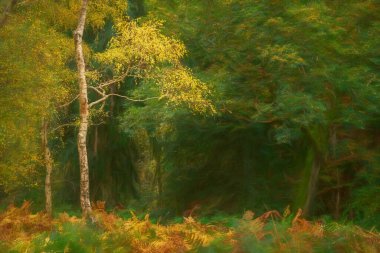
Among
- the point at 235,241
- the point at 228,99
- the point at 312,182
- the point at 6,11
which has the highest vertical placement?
the point at 6,11

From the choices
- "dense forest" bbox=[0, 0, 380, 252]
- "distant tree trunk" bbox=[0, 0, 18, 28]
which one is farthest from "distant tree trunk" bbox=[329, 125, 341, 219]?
"distant tree trunk" bbox=[0, 0, 18, 28]

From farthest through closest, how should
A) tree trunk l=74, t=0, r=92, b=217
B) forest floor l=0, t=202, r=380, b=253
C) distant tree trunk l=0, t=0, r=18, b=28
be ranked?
tree trunk l=74, t=0, r=92, b=217 → distant tree trunk l=0, t=0, r=18, b=28 → forest floor l=0, t=202, r=380, b=253

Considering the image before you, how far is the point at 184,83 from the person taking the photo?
20.1m

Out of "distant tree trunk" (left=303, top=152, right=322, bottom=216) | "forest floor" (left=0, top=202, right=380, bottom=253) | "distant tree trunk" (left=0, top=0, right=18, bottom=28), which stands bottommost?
"distant tree trunk" (left=303, top=152, right=322, bottom=216)

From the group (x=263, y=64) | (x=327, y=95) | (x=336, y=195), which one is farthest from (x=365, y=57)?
(x=336, y=195)

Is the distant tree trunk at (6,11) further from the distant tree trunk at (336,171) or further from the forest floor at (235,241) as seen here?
the forest floor at (235,241)

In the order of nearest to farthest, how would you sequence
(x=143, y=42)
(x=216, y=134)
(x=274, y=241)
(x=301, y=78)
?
(x=274, y=241) → (x=301, y=78) → (x=143, y=42) → (x=216, y=134)

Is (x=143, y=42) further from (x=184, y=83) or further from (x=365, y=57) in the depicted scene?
(x=365, y=57)

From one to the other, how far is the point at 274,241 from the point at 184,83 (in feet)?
41.3

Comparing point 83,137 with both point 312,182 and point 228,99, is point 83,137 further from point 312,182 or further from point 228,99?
point 312,182

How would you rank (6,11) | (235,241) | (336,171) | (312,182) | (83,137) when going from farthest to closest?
(336,171)
(312,182)
(83,137)
(6,11)
(235,241)

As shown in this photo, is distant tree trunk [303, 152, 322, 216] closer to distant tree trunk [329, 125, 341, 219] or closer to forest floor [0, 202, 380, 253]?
distant tree trunk [329, 125, 341, 219]

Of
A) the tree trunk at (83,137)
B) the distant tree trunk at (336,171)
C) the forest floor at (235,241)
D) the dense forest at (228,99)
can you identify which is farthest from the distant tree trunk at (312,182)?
the forest floor at (235,241)

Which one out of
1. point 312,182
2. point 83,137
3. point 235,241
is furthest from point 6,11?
point 235,241
